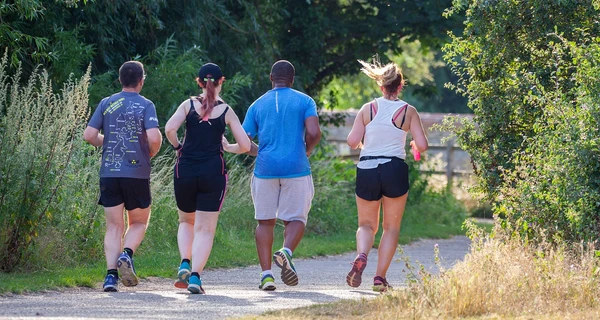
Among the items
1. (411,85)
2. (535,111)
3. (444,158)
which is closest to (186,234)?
(535,111)

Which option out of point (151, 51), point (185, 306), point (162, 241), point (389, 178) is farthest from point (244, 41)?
point (185, 306)

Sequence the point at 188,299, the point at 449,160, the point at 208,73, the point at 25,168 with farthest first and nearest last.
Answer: the point at 449,160
the point at 25,168
the point at 208,73
the point at 188,299

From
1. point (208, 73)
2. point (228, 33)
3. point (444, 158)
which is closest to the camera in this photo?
point (208, 73)

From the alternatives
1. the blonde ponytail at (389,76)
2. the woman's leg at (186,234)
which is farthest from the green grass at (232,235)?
the blonde ponytail at (389,76)

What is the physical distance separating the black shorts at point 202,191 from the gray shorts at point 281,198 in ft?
1.42

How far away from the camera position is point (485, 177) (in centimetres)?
1042

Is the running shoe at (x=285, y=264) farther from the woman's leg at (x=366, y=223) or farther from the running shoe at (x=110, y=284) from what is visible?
the running shoe at (x=110, y=284)

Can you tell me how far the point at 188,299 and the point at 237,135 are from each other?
141 cm

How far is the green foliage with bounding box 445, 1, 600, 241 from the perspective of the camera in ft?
28.0

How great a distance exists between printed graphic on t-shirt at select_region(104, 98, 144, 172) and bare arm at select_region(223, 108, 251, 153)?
76 cm

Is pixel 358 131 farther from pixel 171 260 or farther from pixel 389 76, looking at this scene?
pixel 171 260

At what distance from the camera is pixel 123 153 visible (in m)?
8.87

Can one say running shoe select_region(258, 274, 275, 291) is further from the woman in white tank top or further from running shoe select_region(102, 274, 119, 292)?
running shoe select_region(102, 274, 119, 292)

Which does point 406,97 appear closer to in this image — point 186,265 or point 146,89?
point 146,89
